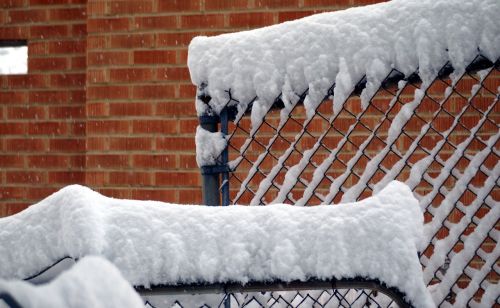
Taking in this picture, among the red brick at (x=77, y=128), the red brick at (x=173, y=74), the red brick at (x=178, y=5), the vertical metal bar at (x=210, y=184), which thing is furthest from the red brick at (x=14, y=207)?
the vertical metal bar at (x=210, y=184)

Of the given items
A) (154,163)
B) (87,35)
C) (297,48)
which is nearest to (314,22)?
(297,48)

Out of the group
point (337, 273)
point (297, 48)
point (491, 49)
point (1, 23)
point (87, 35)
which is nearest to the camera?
point (337, 273)

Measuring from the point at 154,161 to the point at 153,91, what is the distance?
36 centimetres

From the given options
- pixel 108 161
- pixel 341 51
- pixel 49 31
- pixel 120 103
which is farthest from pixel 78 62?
pixel 341 51

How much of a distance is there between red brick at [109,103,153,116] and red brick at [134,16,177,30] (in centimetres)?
40

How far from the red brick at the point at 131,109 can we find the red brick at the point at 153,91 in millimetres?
47

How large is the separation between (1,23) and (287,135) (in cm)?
179

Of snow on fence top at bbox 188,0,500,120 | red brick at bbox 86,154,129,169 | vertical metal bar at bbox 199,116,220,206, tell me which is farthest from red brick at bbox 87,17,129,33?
vertical metal bar at bbox 199,116,220,206

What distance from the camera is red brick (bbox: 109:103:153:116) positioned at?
3174 millimetres

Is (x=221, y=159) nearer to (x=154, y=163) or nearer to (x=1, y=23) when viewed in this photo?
(x=154, y=163)

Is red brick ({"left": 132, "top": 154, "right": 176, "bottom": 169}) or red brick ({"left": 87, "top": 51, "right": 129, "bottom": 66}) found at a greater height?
red brick ({"left": 87, "top": 51, "right": 129, "bottom": 66})

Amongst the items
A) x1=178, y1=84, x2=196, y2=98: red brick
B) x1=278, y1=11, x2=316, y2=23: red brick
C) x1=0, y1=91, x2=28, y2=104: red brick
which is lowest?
x1=0, y1=91, x2=28, y2=104: red brick

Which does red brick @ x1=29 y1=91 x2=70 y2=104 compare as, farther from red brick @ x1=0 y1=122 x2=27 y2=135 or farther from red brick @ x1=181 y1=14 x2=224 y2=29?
red brick @ x1=181 y1=14 x2=224 y2=29

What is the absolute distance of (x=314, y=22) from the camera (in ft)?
5.81
